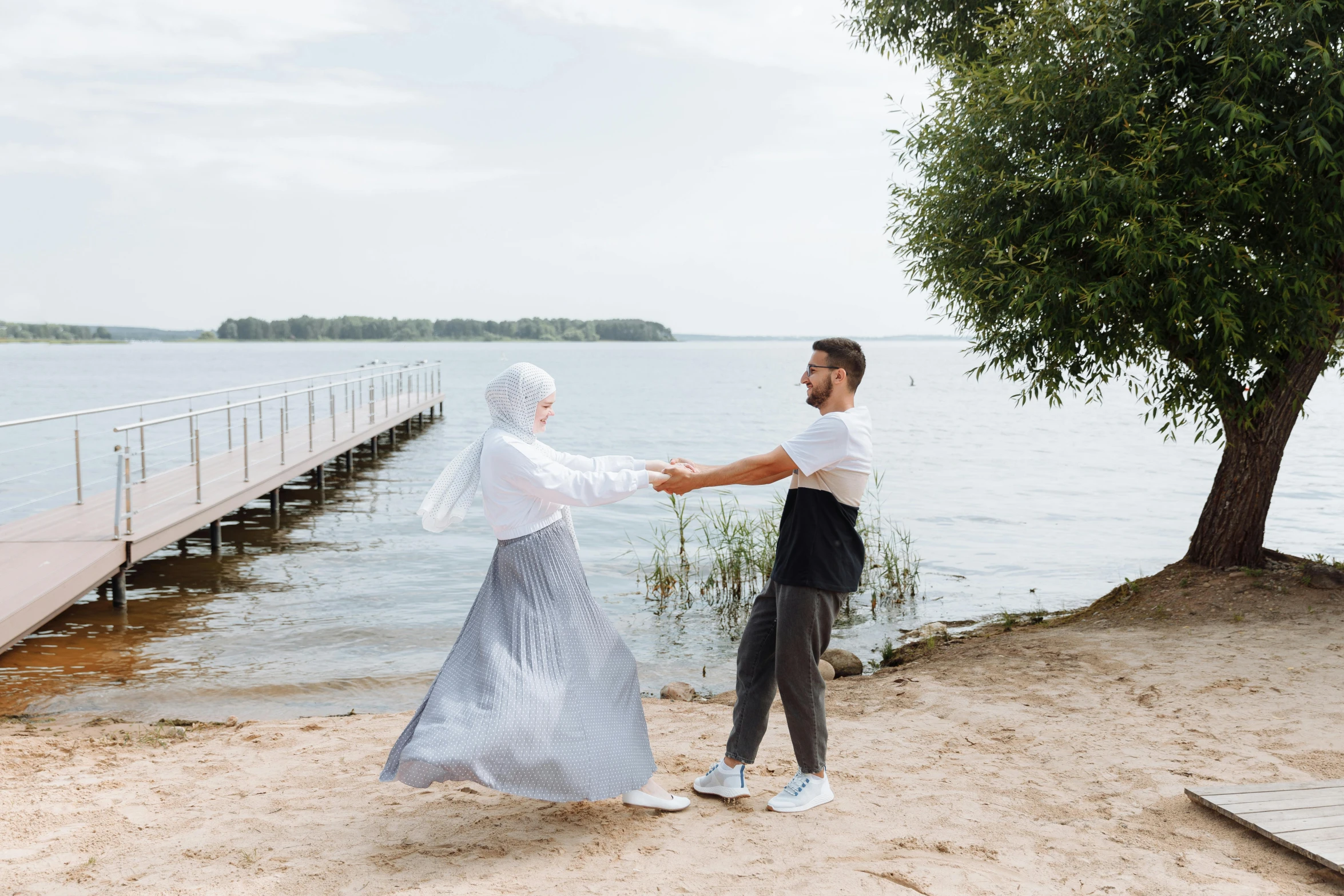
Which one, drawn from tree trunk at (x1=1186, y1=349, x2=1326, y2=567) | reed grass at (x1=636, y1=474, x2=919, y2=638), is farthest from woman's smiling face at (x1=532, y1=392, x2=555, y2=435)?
tree trunk at (x1=1186, y1=349, x2=1326, y2=567)

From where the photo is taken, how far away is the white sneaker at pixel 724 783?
13.1 ft

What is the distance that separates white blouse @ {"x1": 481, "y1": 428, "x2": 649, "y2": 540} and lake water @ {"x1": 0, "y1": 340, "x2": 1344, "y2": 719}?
3.83 meters

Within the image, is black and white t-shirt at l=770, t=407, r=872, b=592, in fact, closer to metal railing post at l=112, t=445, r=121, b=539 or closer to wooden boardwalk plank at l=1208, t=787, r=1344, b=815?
wooden boardwalk plank at l=1208, t=787, r=1344, b=815

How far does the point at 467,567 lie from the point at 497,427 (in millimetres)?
8878

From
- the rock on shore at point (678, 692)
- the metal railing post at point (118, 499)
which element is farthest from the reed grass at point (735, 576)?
the metal railing post at point (118, 499)

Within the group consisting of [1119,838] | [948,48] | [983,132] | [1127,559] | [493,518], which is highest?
[948,48]

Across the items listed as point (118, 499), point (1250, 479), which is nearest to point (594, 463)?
point (1250, 479)

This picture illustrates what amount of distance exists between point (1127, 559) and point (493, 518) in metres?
12.1

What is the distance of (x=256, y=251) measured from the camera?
2104 inches

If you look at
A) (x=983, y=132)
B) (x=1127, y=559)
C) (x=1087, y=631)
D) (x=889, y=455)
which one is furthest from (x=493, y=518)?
(x=889, y=455)

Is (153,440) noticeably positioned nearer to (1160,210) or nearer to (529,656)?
(1160,210)

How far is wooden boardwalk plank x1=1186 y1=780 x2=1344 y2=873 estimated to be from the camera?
3295 millimetres

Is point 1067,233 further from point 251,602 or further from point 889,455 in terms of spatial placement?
point 889,455

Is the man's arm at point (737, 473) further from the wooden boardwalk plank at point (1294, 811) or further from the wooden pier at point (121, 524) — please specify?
the wooden pier at point (121, 524)
